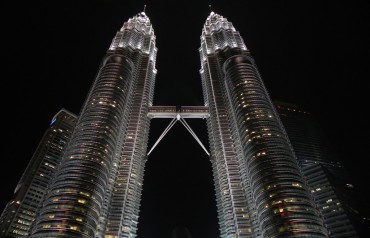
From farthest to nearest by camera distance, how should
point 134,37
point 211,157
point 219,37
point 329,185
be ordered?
point 134,37 → point 219,37 → point 329,185 → point 211,157

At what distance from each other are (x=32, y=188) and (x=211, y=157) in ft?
337

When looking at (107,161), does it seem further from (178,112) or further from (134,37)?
(134,37)

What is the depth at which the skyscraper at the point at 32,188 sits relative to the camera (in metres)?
159

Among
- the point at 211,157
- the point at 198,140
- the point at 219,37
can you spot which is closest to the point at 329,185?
the point at 211,157

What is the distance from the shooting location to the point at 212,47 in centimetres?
18300

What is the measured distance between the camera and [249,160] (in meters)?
108

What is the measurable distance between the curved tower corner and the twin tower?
33cm

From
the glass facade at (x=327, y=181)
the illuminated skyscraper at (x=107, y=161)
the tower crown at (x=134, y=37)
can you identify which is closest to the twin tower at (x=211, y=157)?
the illuminated skyscraper at (x=107, y=161)

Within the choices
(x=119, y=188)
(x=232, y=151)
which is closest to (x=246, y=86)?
(x=232, y=151)

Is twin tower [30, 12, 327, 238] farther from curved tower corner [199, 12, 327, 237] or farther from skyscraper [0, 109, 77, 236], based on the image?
skyscraper [0, 109, 77, 236]

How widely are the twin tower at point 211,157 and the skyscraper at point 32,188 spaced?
46735 millimetres

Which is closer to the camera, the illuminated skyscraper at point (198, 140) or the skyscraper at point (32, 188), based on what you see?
the illuminated skyscraper at point (198, 140)

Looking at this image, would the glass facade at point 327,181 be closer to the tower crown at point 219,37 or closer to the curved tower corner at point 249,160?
the curved tower corner at point 249,160

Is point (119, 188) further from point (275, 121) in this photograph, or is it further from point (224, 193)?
point (275, 121)
